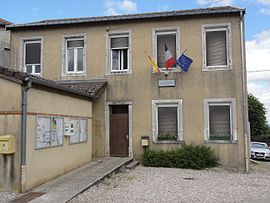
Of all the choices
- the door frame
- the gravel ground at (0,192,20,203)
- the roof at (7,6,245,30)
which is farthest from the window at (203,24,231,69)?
the gravel ground at (0,192,20,203)

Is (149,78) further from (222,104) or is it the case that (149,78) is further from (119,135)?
(222,104)

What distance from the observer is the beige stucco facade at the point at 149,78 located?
14.2 metres

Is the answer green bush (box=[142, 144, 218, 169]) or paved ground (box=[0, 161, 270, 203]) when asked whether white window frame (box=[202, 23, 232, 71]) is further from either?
paved ground (box=[0, 161, 270, 203])

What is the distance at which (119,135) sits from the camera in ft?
49.2

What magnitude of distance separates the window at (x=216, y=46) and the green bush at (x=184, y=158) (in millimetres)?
3787

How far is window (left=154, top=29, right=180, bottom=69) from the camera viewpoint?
15.0 meters

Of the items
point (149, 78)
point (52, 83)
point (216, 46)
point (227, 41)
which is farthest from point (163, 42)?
point (52, 83)

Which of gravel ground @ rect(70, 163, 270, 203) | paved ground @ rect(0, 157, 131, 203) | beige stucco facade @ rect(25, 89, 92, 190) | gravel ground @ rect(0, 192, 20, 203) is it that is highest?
beige stucco facade @ rect(25, 89, 92, 190)

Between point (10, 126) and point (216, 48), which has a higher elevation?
point (216, 48)

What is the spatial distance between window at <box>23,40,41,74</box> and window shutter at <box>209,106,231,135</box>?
8.78m

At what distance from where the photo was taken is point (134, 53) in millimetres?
15094

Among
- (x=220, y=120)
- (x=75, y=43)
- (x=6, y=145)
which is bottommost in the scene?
(x=6, y=145)

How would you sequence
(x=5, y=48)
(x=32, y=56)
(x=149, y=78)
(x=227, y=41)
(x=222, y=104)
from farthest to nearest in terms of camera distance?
(x=5, y=48)
(x=32, y=56)
(x=149, y=78)
(x=227, y=41)
(x=222, y=104)

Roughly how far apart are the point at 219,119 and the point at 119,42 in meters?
5.94
